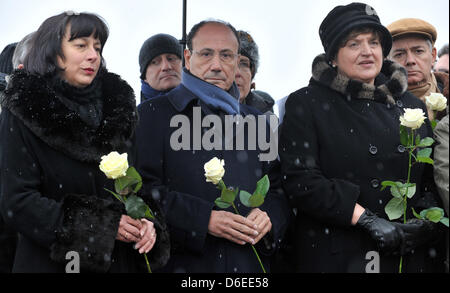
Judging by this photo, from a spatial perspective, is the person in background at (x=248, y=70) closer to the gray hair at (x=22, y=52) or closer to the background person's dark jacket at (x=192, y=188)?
the background person's dark jacket at (x=192, y=188)

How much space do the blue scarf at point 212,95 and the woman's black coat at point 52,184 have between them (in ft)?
2.40

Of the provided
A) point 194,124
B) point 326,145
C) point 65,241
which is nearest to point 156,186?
point 194,124

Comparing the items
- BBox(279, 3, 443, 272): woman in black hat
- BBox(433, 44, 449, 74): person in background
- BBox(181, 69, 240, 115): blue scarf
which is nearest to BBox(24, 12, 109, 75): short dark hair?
BBox(181, 69, 240, 115): blue scarf

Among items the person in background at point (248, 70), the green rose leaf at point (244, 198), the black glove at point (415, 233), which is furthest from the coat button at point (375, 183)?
the person in background at point (248, 70)

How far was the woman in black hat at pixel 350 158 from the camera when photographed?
356 centimetres

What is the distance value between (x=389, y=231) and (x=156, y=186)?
1209 mm

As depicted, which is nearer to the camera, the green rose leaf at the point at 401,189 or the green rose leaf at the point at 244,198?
the green rose leaf at the point at 244,198

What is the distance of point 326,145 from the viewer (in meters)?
3.67

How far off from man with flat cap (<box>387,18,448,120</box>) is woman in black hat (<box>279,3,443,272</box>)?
1.77 ft

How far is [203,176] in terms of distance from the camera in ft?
12.0

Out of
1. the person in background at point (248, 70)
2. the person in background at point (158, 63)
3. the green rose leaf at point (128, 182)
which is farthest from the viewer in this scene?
the person in background at point (158, 63)

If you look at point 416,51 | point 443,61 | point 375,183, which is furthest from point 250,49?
point 443,61

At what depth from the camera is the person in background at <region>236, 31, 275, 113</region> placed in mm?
4781
